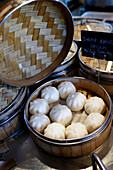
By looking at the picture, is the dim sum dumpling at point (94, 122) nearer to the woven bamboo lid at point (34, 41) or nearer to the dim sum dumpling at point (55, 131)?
the dim sum dumpling at point (55, 131)

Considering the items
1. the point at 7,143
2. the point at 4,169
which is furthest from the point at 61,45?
the point at 4,169

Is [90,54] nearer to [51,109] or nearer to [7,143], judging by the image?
[51,109]

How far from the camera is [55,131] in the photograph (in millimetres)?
1375

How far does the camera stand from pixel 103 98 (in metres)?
1.69

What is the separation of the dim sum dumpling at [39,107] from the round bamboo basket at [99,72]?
1.66ft

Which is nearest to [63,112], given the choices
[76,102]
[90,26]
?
[76,102]

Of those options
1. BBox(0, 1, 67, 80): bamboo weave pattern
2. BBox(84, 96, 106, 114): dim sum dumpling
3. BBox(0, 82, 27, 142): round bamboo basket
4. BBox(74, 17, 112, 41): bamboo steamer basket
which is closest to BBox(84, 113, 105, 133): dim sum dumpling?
BBox(84, 96, 106, 114): dim sum dumpling

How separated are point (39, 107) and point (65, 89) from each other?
31 centimetres

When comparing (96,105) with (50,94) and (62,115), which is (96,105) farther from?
(50,94)

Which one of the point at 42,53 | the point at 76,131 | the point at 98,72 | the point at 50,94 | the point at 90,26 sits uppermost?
the point at 90,26

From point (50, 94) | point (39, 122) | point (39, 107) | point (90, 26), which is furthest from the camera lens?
point (90, 26)

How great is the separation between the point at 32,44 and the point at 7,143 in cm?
89

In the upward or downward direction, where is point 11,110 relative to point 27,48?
downward

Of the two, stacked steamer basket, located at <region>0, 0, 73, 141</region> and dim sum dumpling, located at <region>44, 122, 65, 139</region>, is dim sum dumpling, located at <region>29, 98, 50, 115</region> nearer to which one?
stacked steamer basket, located at <region>0, 0, 73, 141</region>
